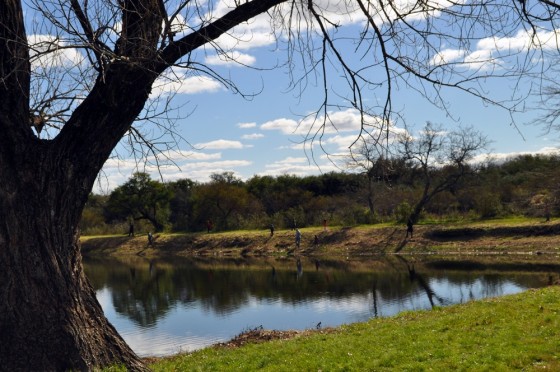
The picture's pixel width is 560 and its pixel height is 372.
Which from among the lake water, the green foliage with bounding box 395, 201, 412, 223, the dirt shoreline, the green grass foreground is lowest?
the lake water

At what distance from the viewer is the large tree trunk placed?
6438mm

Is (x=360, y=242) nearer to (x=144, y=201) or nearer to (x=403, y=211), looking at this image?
(x=403, y=211)

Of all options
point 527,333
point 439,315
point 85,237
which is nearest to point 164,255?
point 85,237

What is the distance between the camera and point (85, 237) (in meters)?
56.8

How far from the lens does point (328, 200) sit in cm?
5044

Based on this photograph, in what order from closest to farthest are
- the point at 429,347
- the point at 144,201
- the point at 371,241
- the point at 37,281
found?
the point at 37,281 → the point at 429,347 → the point at 371,241 → the point at 144,201

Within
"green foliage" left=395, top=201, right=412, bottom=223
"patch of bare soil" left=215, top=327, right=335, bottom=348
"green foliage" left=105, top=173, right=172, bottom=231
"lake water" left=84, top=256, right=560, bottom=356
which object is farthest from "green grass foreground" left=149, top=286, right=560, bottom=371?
"green foliage" left=105, top=173, right=172, bottom=231

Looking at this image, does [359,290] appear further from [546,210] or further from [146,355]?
[546,210]

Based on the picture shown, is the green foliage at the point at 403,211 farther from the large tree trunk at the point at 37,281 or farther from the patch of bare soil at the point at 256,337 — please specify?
the large tree trunk at the point at 37,281

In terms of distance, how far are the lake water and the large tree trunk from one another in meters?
8.42

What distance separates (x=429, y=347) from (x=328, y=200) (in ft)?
137

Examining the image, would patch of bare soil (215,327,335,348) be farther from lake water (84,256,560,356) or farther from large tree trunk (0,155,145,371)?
large tree trunk (0,155,145,371)

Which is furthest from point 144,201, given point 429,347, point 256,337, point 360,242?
point 429,347

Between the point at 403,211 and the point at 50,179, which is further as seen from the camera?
the point at 403,211
